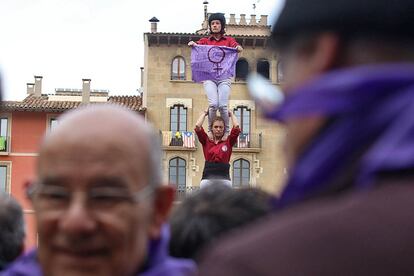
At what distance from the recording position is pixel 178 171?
46.6 metres

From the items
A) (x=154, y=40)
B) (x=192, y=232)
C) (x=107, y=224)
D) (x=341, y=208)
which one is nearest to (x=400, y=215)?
(x=341, y=208)

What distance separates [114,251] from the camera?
1.93 metres

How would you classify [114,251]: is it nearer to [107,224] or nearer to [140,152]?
[107,224]

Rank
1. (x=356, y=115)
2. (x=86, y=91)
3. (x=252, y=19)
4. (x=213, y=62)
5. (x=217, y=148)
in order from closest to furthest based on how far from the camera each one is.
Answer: (x=356, y=115), (x=217, y=148), (x=213, y=62), (x=86, y=91), (x=252, y=19)

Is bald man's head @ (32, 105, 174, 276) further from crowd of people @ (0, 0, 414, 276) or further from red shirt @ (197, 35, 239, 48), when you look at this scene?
red shirt @ (197, 35, 239, 48)

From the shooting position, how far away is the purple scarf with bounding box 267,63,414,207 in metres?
1.30

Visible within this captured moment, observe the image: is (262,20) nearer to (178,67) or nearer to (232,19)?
(232,19)

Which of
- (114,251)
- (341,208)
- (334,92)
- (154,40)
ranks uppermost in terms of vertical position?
(154,40)

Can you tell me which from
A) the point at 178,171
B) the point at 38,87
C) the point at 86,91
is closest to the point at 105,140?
the point at 178,171

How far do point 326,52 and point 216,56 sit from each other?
12.5 m

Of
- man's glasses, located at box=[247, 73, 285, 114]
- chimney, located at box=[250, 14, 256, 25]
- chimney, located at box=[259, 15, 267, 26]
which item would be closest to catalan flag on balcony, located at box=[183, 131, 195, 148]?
chimney, located at box=[250, 14, 256, 25]

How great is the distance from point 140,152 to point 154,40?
151ft

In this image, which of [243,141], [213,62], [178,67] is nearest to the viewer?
[213,62]

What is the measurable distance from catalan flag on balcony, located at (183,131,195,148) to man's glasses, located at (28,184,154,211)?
44488 millimetres
